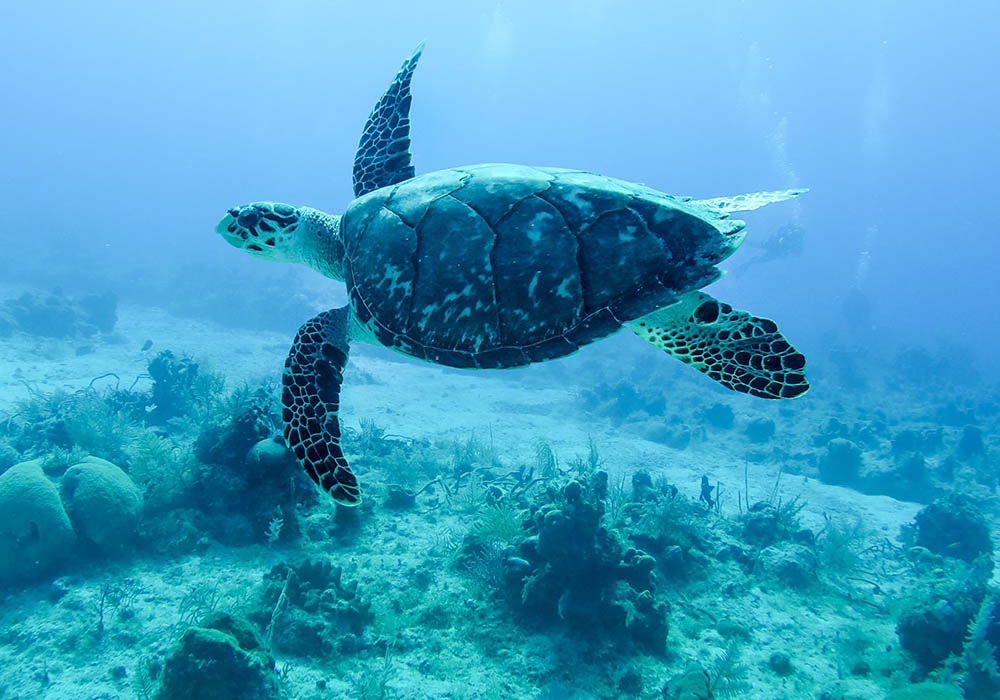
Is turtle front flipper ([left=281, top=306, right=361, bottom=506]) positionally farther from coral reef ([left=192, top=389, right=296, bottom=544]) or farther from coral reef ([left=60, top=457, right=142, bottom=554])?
coral reef ([left=60, top=457, right=142, bottom=554])

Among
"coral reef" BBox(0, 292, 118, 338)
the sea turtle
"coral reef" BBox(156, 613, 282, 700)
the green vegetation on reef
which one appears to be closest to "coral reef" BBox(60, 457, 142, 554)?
the green vegetation on reef

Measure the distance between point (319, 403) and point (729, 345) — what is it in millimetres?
3059

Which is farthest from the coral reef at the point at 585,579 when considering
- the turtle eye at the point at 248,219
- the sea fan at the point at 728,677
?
the turtle eye at the point at 248,219

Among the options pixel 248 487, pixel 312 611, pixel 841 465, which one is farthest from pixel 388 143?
pixel 841 465

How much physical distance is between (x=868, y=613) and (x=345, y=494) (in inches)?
278

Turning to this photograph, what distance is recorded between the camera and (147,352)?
16.0m

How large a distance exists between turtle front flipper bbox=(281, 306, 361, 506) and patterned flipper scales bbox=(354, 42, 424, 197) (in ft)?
6.11

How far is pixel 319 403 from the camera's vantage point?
3.54 meters

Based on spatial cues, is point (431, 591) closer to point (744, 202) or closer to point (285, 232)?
point (285, 232)

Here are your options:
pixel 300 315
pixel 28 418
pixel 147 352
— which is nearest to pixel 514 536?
pixel 28 418

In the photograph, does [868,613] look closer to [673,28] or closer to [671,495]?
[671,495]

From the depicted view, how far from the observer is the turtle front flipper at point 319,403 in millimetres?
3137

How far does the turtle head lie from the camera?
444 cm

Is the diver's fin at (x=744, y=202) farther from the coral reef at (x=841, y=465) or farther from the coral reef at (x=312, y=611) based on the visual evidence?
the coral reef at (x=841, y=465)
